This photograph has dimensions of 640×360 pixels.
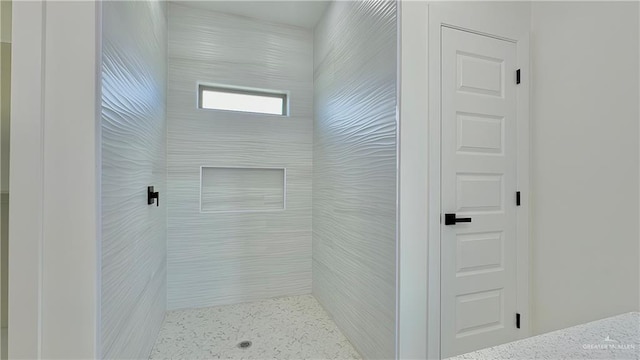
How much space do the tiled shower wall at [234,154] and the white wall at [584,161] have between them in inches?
76.4

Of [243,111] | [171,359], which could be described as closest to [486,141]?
[243,111]

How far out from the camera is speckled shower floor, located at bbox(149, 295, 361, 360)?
1884 mm

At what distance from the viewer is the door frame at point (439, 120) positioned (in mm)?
1528

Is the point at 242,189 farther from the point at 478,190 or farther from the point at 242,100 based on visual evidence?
the point at 478,190

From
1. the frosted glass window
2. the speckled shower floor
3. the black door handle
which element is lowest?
the speckled shower floor

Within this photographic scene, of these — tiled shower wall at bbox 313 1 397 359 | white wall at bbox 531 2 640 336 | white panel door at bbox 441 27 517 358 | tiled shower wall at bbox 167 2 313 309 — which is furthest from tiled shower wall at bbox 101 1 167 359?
white wall at bbox 531 2 640 336

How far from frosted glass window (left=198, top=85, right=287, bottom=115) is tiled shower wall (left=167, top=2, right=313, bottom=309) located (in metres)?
0.10

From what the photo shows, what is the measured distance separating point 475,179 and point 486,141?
25cm

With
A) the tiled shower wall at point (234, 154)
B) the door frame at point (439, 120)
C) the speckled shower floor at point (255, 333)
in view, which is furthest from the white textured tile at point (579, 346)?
the tiled shower wall at point (234, 154)

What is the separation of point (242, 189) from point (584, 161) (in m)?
2.58

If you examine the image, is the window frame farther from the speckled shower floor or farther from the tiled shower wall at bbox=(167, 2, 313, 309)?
the speckled shower floor

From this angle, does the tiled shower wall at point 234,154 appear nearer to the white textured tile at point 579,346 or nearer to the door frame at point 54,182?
the door frame at point 54,182

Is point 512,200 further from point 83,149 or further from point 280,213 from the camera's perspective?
point 83,149

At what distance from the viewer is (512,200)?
1739 millimetres
